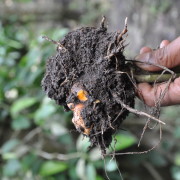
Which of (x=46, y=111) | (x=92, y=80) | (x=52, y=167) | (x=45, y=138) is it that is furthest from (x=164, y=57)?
(x=45, y=138)

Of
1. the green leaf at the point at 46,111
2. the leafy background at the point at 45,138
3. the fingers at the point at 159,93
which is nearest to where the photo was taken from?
the fingers at the point at 159,93

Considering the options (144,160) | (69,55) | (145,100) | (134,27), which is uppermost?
(134,27)

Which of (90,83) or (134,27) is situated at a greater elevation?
(134,27)

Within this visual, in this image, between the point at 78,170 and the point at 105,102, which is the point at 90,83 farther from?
the point at 78,170

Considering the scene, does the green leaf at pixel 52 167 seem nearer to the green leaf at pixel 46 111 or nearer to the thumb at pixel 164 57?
the green leaf at pixel 46 111

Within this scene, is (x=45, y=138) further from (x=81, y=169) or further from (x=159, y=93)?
(x=159, y=93)

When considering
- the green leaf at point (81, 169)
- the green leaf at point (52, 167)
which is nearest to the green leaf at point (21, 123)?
the green leaf at point (52, 167)

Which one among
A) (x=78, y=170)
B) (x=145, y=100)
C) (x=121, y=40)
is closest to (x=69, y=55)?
(x=121, y=40)
